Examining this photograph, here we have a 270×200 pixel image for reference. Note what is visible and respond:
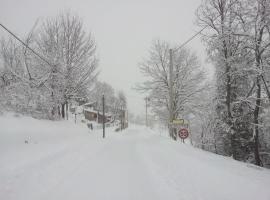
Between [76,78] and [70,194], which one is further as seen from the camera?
[76,78]

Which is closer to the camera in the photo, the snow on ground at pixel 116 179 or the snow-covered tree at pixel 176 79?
the snow on ground at pixel 116 179

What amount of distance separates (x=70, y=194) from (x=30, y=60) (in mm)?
17314

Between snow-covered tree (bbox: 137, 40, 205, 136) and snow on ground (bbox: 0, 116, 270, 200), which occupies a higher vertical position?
snow-covered tree (bbox: 137, 40, 205, 136)

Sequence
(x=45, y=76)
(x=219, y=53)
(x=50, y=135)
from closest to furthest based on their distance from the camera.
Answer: (x=50, y=135) → (x=219, y=53) → (x=45, y=76)

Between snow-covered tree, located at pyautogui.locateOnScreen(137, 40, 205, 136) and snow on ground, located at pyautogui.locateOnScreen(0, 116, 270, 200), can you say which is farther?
snow-covered tree, located at pyautogui.locateOnScreen(137, 40, 205, 136)

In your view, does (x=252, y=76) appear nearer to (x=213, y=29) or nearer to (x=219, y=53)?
(x=219, y=53)

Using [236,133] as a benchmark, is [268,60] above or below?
above

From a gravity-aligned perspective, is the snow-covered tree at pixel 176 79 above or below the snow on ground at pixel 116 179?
above

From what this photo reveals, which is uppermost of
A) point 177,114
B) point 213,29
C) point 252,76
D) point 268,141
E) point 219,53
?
point 213,29

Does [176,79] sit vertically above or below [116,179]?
above

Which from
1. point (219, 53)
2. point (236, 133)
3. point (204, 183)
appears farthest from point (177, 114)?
point (204, 183)

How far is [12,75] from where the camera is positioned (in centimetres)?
1675

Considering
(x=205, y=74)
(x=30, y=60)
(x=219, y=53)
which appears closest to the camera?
(x=219, y=53)

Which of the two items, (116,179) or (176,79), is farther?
(176,79)
